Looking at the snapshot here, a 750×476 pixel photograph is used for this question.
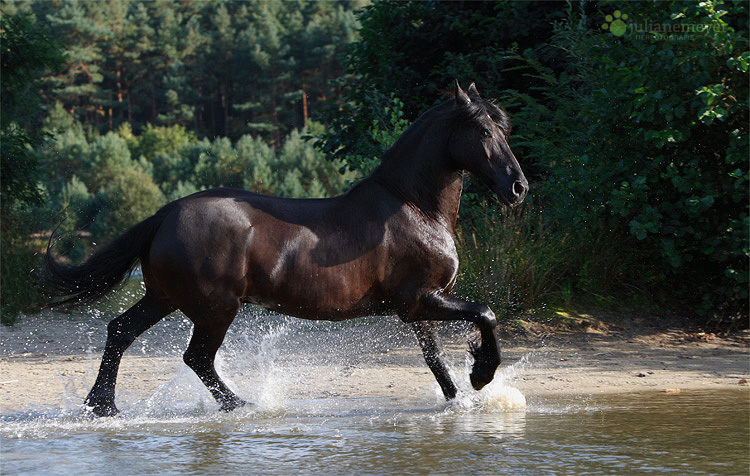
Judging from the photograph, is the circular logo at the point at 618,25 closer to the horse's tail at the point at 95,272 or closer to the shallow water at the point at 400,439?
the shallow water at the point at 400,439

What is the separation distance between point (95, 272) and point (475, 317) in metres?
2.54

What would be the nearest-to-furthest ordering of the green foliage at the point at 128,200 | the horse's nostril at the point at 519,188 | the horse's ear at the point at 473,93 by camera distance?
1. the horse's nostril at the point at 519,188
2. the horse's ear at the point at 473,93
3. the green foliage at the point at 128,200

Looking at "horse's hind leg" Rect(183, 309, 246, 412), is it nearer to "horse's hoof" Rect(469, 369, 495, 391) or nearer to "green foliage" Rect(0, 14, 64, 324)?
"horse's hoof" Rect(469, 369, 495, 391)

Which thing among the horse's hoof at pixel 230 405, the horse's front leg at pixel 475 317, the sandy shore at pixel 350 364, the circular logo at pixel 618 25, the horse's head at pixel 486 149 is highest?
the circular logo at pixel 618 25

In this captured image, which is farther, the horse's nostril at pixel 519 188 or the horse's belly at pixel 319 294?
the horse's nostril at pixel 519 188

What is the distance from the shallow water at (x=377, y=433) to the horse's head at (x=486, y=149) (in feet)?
4.74

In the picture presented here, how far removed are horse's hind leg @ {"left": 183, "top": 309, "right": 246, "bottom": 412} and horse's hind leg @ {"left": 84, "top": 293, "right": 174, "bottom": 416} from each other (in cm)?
33

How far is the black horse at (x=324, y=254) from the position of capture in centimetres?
585

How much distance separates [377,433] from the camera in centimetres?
569

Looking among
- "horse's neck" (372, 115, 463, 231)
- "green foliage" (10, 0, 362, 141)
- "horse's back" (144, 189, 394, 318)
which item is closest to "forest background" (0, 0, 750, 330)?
"horse's back" (144, 189, 394, 318)

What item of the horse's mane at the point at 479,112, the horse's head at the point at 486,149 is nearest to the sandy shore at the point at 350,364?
the horse's head at the point at 486,149

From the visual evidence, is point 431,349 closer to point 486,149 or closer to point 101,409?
point 486,149

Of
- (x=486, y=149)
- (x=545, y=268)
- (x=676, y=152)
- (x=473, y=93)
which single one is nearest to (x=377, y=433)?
(x=486, y=149)

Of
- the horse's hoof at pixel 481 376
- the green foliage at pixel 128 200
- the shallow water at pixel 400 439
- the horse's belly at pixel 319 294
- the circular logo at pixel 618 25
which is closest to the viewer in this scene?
the shallow water at pixel 400 439
